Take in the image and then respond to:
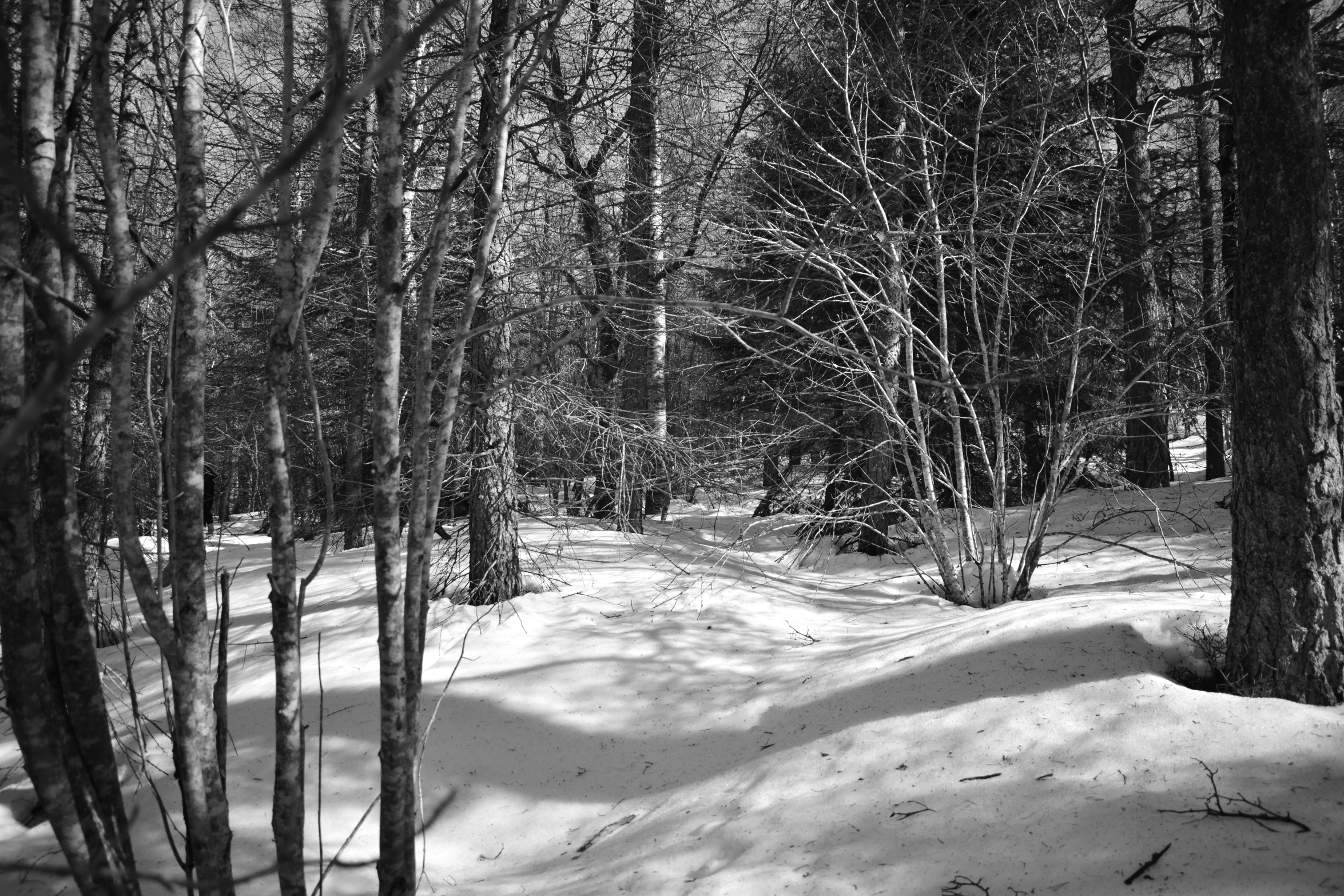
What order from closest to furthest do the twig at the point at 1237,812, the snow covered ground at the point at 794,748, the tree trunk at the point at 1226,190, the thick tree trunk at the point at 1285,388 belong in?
the twig at the point at 1237,812 < the snow covered ground at the point at 794,748 < the thick tree trunk at the point at 1285,388 < the tree trunk at the point at 1226,190

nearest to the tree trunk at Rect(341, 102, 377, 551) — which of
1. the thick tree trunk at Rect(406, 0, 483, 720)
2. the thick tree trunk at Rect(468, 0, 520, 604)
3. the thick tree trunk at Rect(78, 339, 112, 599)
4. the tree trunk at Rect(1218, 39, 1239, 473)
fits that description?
the thick tree trunk at Rect(468, 0, 520, 604)

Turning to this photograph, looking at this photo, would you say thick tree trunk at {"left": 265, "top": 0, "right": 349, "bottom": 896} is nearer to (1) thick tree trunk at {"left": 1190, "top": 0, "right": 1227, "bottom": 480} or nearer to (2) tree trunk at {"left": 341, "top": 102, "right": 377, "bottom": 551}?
(2) tree trunk at {"left": 341, "top": 102, "right": 377, "bottom": 551}

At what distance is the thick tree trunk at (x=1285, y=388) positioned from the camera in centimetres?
290

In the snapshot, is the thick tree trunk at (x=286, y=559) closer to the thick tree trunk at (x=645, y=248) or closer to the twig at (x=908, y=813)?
the twig at (x=908, y=813)

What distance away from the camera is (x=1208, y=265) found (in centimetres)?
774

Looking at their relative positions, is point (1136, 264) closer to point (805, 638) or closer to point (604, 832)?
point (805, 638)

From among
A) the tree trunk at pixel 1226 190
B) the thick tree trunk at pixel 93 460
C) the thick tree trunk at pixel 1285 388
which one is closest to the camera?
the thick tree trunk at pixel 1285 388

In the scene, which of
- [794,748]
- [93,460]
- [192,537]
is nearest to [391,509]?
[192,537]

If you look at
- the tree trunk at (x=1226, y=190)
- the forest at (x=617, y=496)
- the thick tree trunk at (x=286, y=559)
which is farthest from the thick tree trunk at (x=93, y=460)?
the tree trunk at (x=1226, y=190)

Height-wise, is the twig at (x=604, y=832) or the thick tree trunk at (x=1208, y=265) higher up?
the thick tree trunk at (x=1208, y=265)

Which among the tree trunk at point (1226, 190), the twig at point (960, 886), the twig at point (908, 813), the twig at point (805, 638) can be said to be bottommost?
the twig at point (960, 886)

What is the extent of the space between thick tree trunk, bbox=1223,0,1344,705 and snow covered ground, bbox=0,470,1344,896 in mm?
267

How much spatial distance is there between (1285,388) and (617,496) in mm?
3975

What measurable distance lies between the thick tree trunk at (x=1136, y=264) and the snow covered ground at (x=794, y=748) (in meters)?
1.38
